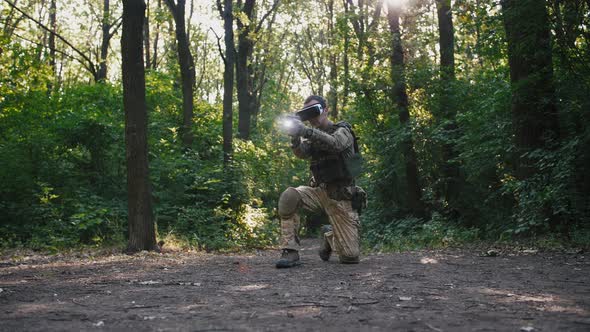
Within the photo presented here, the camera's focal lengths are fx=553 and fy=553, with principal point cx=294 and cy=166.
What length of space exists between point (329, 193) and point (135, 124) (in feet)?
10.8

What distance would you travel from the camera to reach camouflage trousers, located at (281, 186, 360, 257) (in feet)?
21.1

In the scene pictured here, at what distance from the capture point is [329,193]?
6.60 m

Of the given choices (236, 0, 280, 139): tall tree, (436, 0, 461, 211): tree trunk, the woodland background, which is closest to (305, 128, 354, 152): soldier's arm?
the woodland background

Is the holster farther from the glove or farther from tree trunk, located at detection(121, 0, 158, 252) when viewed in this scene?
tree trunk, located at detection(121, 0, 158, 252)

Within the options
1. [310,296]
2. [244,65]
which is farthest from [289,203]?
[244,65]

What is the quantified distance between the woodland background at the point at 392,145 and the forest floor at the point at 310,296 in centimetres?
220

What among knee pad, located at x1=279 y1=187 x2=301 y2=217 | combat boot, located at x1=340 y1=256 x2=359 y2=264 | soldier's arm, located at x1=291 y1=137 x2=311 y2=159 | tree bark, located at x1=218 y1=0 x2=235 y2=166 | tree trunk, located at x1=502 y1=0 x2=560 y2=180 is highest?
tree bark, located at x1=218 y1=0 x2=235 y2=166

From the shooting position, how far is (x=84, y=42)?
37.8 metres

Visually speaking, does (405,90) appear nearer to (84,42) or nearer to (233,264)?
(233,264)

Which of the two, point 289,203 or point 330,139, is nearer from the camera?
point 330,139

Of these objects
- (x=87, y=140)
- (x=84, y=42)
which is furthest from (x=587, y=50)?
(x=84, y=42)

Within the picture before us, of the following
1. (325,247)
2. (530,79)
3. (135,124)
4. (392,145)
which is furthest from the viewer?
(392,145)

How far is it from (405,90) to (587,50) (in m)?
7.64

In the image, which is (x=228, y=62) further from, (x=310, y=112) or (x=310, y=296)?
(x=310, y=296)
